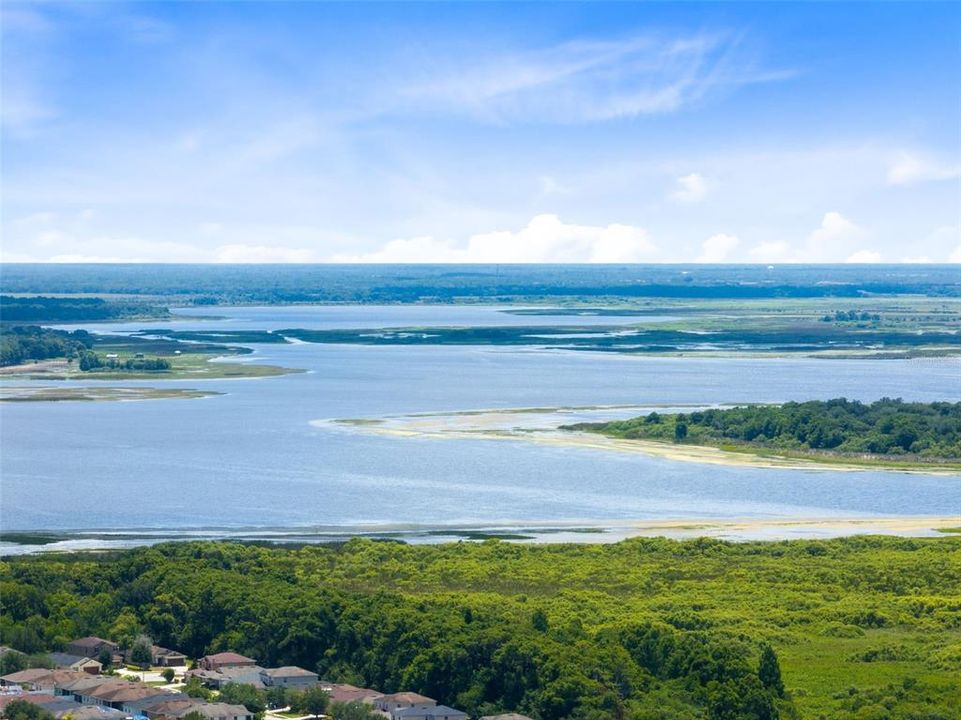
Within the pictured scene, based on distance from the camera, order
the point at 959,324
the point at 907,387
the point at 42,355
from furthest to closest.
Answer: the point at 959,324 → the point at 42,355 → the point at 907,387

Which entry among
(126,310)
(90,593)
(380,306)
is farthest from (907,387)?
(380,306)

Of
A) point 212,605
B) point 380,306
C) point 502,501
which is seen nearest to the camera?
point 212,605

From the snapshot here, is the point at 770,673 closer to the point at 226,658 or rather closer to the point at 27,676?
the point at 226,658

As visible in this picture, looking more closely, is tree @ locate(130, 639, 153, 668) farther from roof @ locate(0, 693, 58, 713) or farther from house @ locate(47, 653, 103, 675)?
roof @ locate(0, 693, 58, 713)

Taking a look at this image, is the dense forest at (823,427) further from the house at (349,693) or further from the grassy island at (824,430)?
the house at (349,693)

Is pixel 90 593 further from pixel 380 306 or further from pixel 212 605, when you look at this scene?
pixel 380 306

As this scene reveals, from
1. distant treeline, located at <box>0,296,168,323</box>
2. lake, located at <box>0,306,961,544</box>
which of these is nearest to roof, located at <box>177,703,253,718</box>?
lake, located at <box>0,306,961,544</box>
